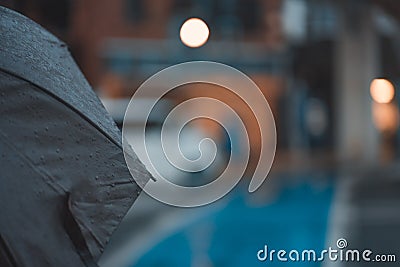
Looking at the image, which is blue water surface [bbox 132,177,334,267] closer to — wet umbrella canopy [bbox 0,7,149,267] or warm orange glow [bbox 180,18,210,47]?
warm orange glow [bbox 180,18,210,47]

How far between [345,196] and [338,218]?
352 cm

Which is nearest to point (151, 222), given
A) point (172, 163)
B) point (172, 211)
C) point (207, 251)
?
point (172, 211)

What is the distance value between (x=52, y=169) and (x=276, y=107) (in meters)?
14.3

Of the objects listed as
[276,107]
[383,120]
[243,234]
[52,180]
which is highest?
[383,120]

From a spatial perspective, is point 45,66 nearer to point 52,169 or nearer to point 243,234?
point 52,169

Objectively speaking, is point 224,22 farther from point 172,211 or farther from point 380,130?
point 172,211

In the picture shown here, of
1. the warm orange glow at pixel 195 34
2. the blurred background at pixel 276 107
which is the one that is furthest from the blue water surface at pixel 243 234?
the warm orange glow at pixel 195 34

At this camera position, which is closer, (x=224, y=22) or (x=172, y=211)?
(x=172, y=211)

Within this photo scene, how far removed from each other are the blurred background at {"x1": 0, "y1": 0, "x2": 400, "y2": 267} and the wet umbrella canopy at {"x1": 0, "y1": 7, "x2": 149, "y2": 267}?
41.7 inches

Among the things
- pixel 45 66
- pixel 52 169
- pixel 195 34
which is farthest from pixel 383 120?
pixel 52 169

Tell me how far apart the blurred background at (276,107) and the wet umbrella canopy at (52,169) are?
1059 mm

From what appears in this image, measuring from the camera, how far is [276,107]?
15586mm

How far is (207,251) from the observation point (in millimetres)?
5465

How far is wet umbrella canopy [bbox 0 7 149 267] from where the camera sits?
1.38m
